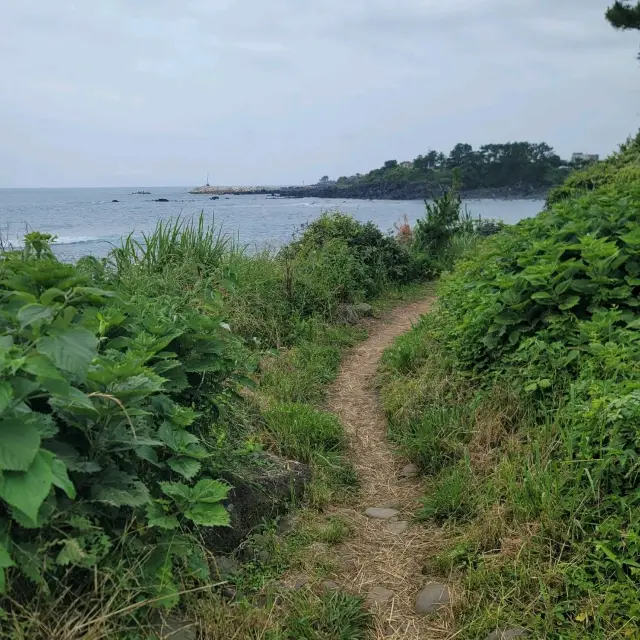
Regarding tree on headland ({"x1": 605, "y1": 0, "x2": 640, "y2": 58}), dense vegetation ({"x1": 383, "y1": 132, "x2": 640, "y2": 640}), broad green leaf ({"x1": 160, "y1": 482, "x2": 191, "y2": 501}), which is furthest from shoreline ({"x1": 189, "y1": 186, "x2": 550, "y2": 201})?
broad green leaf ({"x1": 160, "y1": 482, "x2": 191, "y2": 501})

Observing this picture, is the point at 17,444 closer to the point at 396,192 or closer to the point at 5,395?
the point at 5,395

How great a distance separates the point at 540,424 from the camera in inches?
139

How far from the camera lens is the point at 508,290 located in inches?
173

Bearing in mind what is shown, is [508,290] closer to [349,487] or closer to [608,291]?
[608,291]

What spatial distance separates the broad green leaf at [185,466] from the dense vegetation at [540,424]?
137 cm

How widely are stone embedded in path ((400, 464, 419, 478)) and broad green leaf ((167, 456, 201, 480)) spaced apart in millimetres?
2028

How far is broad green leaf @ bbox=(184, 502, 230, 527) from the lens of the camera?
2184 mm

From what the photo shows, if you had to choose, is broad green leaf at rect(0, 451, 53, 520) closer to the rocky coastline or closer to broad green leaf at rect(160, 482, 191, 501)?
broad green leaf at rect(160, 482, 191, 501)

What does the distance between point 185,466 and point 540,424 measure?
2298 millimetres

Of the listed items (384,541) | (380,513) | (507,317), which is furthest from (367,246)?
(384,541)

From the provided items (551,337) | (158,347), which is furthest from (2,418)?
(551,337)

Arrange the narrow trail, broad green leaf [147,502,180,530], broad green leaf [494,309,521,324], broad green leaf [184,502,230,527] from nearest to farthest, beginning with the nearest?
broad green leaf [147,502,180,530] < broad green leaf [184,502,230,527] < the narrow trail < broad green leaf [494,309,521,324]

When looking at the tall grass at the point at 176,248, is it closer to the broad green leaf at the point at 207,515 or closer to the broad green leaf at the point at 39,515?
the broad green leaf at the point at 207,515

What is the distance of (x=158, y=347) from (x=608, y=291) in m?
3.14
